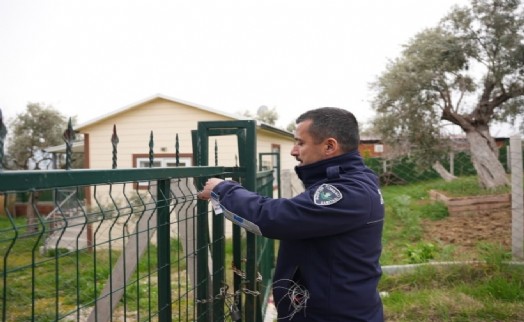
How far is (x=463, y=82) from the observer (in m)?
15.2

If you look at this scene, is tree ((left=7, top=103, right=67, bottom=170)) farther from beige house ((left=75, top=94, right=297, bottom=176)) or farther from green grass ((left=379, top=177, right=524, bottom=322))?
green grass ((left=379, top=177, right=524, bottom=322))

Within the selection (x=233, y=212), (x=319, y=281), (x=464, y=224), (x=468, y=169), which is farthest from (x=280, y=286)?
(x=468, y=169)

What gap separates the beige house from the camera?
40.4 feet

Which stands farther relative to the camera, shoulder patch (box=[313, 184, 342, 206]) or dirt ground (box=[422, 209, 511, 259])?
dirt ground (box=[422, 209, 511, 259])

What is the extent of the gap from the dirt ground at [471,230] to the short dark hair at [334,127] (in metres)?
6.03

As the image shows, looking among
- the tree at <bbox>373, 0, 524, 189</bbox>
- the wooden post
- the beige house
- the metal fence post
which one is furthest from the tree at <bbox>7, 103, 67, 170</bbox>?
the metal fence post

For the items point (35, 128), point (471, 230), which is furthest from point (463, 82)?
Answer: point (35, 128)

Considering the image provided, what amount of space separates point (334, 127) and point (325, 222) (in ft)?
1.68

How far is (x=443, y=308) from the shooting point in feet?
15.4

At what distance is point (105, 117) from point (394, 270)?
976cm

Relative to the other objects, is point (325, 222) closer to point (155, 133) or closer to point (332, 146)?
point (332, 146)

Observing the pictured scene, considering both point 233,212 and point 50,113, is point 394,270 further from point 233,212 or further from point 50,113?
point 50,113

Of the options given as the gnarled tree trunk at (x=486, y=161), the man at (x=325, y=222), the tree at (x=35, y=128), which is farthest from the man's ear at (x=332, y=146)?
the tree at (x=35, y=128)

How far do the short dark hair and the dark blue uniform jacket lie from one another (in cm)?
7
